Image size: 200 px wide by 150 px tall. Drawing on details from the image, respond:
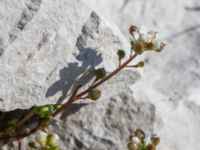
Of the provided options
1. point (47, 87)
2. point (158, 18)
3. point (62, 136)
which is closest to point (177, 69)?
point (158, 18)

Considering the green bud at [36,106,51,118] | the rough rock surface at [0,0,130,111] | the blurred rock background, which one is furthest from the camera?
the blurred rock background

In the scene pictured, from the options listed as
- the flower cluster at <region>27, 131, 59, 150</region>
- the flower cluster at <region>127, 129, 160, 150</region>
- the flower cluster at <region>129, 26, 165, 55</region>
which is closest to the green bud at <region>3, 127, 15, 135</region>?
the flower cluster at <region>27, 131, 59, 150</region>

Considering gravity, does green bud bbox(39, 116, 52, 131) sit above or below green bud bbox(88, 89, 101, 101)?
below

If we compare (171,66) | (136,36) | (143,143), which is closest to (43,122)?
(143,143)

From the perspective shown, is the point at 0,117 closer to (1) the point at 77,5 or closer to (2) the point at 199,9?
(1) the point at 77,5

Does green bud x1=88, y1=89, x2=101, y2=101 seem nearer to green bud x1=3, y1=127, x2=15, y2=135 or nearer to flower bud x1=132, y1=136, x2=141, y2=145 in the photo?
flower bud x1=132, y1=136, x2=141, y2=145
